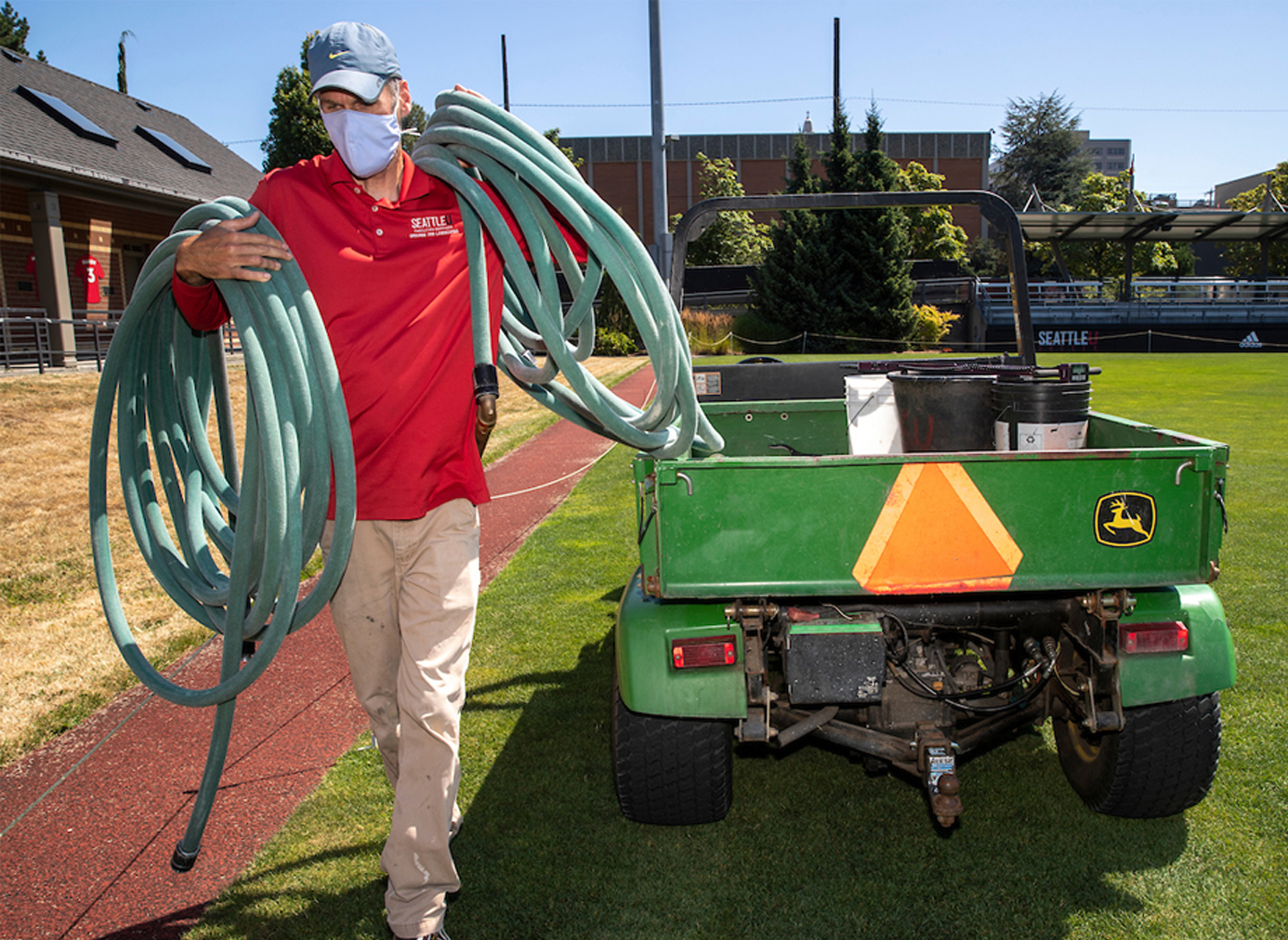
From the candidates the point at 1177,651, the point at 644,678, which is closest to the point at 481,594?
the point at 644,678

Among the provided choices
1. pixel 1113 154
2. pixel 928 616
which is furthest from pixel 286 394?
pixel 1113 154

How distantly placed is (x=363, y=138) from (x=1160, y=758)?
116 inches

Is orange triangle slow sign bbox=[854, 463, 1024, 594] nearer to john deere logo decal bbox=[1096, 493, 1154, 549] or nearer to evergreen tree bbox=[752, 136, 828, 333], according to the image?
john deere logo decal bbox=[1096, 493, 1154, 549]

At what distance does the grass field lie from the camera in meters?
2.70

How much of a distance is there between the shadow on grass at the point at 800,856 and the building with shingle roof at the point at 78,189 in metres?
16.3

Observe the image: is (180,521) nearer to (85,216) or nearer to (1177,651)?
(1177,651)

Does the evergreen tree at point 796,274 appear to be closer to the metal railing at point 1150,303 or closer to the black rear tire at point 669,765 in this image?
the metal railing at point 1150,303

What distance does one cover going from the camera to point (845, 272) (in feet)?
101

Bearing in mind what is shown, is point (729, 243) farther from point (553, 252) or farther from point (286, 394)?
point (286, 394)

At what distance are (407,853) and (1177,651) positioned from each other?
218cm

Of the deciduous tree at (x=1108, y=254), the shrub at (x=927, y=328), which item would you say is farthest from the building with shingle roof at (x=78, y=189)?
the deciduous tree at (x=1108, y=254)

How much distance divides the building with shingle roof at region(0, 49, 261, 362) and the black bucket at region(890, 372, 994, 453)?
16516 millimetres

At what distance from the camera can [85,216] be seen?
21.0 m

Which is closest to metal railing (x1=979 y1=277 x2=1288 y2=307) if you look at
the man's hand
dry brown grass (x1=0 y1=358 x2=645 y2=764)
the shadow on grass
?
dry brown grass (x1=0 y1=358 x2=645 y2=764)
